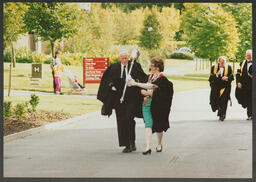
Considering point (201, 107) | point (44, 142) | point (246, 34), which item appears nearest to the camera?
point (44, 142)

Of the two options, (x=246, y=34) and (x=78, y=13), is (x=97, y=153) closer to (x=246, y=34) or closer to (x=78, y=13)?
(x=78, y=13)

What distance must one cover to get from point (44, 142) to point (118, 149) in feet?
5.68

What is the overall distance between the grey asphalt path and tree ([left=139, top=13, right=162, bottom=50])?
47.0 m

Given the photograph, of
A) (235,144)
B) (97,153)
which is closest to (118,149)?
(97,153)

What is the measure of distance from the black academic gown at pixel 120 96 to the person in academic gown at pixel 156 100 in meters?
0.18

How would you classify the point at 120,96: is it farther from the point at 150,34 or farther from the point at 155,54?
the point at 150,34

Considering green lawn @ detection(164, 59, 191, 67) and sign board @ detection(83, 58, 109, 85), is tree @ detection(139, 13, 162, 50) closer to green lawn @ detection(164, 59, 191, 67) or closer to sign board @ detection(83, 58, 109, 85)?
green lawn @ detection(164, 59, 191, 67)

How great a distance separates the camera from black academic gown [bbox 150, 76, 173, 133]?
10383 mm

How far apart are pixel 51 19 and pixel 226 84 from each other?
1459 cm

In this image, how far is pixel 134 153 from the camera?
10.7 m

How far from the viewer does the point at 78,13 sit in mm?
30188

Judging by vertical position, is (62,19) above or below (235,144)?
above

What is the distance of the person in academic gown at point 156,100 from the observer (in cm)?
1032

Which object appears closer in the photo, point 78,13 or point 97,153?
point 97,153
